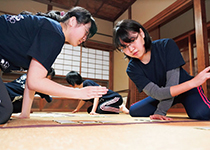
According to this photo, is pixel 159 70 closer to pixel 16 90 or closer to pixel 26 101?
pixel 26 101

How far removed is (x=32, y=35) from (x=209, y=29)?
4541 millimetres

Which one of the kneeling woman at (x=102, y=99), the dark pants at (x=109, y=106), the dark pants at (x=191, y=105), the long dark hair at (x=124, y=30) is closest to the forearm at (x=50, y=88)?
the long dark hair at (x=124, y=30)

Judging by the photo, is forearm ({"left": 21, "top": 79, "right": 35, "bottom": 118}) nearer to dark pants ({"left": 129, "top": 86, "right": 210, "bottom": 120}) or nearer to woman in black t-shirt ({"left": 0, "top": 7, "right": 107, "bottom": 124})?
woman in black t-shirt ({"left": 0, "top": 7, "right": 107, "bottom": 124})

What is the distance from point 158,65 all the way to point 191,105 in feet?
1.64

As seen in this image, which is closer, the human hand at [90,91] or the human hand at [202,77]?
the human hand at [90,91]

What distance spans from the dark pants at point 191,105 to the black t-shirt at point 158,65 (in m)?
0.17

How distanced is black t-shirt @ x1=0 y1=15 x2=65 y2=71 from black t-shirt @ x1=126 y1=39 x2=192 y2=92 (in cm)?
87

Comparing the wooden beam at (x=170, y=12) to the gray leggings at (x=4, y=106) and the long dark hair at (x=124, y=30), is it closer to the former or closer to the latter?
the long dark hair at (x=124, y=30)

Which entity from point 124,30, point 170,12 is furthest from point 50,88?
point 170,12

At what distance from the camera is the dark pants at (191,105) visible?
4.97 feet

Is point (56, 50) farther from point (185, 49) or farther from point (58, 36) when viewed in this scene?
point (185, 49)

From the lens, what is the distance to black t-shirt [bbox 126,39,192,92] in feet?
5.24

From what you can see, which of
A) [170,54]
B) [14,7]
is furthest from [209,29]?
[14,7]

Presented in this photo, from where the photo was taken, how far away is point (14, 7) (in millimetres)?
4566
